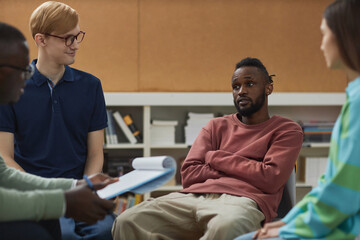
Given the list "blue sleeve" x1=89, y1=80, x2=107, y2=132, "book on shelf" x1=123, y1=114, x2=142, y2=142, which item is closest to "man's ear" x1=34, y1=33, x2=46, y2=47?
"blue sleeve" x1=89, y1=80, x2=107, y2=132

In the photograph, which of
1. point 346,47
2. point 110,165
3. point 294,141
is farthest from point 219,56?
point 346,47

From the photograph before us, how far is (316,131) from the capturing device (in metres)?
4.18

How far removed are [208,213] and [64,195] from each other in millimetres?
811

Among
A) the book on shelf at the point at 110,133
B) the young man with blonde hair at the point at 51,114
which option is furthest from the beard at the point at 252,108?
the book on shelf at the point at 110,133

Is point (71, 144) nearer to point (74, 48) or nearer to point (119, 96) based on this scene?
point (74, 48)

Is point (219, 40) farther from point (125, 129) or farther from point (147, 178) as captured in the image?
point (147, 178)

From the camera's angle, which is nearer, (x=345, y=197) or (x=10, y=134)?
(x=345, y=197)

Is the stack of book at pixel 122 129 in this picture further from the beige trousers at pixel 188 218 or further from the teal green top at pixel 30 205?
the teal green top at pixel 30 205

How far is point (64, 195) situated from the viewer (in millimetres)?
1307

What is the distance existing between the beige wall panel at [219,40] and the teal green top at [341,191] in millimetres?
2981

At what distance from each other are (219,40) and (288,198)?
2316 millimetres

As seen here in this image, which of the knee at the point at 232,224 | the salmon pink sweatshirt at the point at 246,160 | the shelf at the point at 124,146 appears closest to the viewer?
the knee at the point at 232,224

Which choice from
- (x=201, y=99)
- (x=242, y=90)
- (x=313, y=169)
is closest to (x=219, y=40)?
(x=201, y=99)

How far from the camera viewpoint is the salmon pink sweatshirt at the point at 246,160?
209cm
